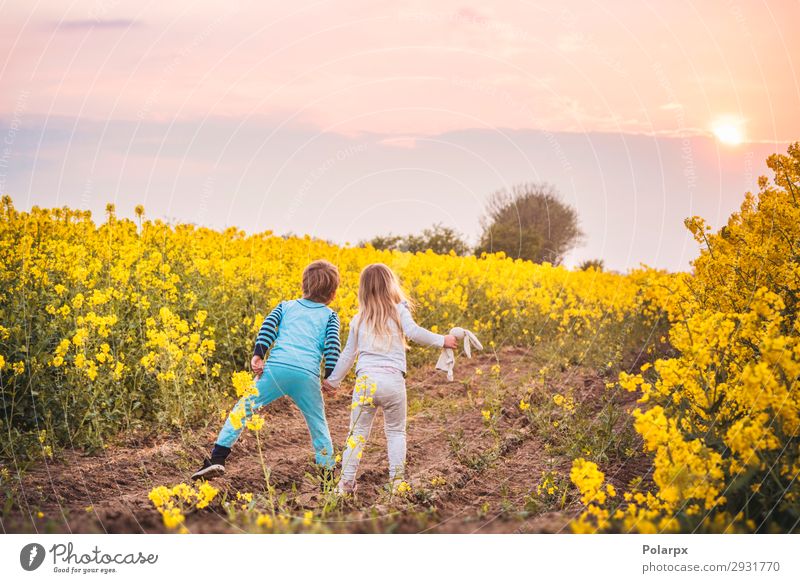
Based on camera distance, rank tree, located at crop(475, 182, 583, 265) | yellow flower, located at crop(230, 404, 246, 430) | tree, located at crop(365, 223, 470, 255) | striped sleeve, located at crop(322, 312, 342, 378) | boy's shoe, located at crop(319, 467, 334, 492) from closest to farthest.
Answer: yellow flower, located at crop(230, 404, 246, 430) < boy's shoe, located at crop(319, 467, 334, 492) < striped sleeve, located at crop(322, 312, 342, 378) < tree, located at crop(475, 182, 583, 265) < tree, located at crop(365, 223, 470, 255)

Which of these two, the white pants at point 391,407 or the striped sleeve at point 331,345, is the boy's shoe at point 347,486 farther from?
the striped sleeve at point 331,345

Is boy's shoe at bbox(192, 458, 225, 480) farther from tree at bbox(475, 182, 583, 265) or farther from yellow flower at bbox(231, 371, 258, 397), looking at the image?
tree at bbox(475, 182, 583, 265)

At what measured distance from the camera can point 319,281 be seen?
4820mm

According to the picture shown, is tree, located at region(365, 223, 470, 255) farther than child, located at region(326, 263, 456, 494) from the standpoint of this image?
Yes

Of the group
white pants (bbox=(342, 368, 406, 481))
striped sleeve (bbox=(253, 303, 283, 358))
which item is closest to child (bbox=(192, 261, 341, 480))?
striped sleeve (bbox=(253, 303, 283, 358))

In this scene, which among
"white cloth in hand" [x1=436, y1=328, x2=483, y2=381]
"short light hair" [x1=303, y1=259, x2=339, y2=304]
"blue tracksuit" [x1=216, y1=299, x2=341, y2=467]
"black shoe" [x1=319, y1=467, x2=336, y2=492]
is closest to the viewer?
"black shoe" [x1=319, y1=467, x2=336, y2=492]

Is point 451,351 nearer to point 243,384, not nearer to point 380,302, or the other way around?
point 380,302

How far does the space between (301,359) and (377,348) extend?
1.63ft

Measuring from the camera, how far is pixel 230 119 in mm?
5090

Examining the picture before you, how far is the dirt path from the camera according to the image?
126 inches

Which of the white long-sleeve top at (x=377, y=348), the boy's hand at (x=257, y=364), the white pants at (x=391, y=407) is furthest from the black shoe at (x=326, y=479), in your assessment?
the boy's hand at (x=257, y=364)

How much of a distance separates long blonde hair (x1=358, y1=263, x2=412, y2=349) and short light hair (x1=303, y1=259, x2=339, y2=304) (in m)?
0.23

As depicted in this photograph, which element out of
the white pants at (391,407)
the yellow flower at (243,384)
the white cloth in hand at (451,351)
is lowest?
the white pants at (391,407)

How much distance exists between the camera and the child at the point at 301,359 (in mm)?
4457
